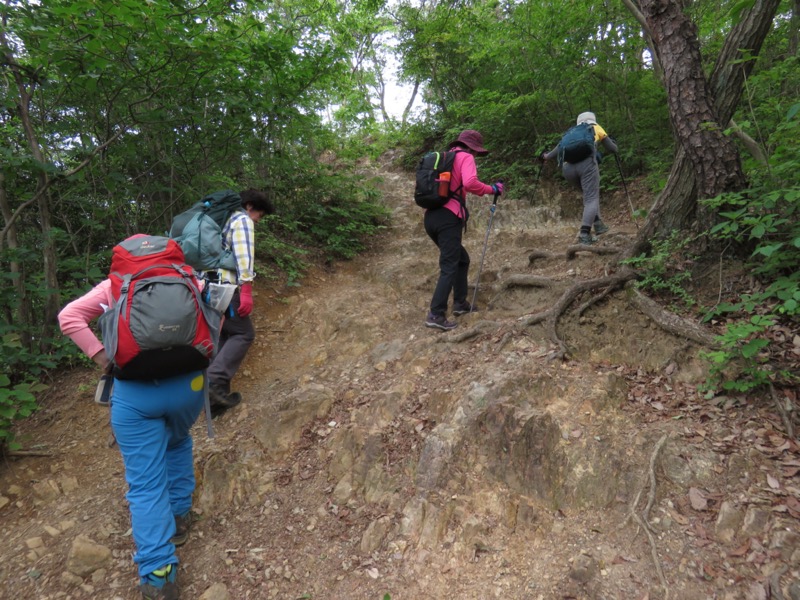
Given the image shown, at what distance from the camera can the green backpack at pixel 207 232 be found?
354 centimetres

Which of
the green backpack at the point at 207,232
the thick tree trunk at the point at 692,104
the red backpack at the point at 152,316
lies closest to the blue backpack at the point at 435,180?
the green backpack at the point at 207,232

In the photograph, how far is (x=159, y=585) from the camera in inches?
96.9

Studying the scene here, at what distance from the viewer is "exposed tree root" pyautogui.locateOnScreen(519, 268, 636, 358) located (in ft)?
13.8

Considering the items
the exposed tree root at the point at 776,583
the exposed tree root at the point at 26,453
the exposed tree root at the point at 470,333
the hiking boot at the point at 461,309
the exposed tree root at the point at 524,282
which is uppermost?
the exposed tree root at the point at 524,282

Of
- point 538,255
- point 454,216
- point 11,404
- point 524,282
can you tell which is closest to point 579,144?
point 538,255

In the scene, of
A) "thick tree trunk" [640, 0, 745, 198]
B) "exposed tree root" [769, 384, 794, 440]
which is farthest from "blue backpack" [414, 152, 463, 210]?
"exposed tree root" [769, 384, 794, 440]

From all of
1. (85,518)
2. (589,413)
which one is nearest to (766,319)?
(589,413)

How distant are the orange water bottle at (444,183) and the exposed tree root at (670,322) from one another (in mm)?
2286

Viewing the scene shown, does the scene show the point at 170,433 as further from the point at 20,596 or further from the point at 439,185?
the point at 439,185

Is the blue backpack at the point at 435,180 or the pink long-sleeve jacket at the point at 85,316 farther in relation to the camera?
the blue backpack at the point at 435,180

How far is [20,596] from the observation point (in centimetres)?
267

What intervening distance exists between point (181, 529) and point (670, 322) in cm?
444

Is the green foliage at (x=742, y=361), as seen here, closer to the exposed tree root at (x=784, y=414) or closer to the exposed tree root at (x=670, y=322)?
the exposed tree root at (x=784, y=414)

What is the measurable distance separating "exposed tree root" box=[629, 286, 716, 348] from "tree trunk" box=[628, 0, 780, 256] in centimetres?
91
